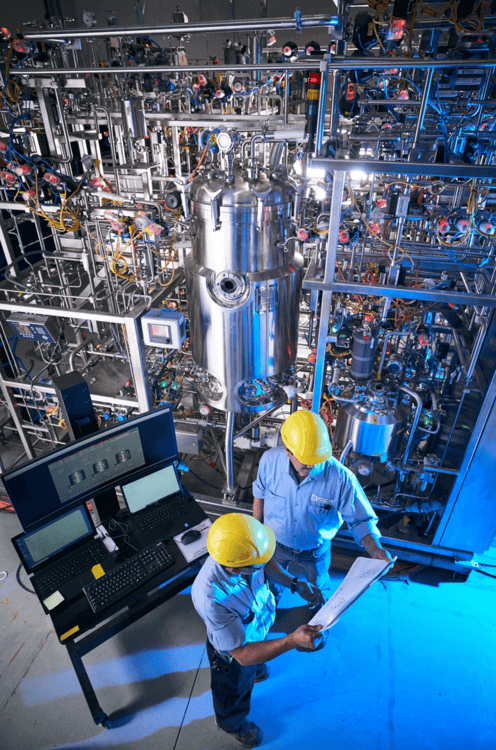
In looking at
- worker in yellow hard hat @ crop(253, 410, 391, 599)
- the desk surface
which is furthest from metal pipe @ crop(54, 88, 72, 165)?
the desk surface

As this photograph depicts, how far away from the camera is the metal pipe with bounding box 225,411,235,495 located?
3.23 meters

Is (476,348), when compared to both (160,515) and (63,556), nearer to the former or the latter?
(160,515)

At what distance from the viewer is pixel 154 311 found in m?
2.84

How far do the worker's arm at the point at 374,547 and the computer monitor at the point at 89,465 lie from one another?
120 centimetres

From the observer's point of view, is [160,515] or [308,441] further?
[160,515]

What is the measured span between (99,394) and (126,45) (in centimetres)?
488

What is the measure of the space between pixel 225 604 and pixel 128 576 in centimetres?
79

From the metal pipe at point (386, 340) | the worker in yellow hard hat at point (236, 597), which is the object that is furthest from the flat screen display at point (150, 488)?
the metal pipe at point (386, 340)

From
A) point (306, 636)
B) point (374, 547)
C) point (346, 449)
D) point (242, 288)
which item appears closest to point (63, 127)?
point (242, 288)

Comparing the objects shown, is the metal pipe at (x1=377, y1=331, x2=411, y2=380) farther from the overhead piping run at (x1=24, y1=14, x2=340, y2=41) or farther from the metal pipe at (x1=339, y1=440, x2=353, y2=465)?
the overhead piping run at (x1=24, y1=14, x2=340, y2=41)

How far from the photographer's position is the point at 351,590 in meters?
1.84

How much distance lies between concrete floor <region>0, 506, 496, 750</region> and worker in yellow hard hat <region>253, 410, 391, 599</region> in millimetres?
639

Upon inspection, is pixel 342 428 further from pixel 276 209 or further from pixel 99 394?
pixel 99 394

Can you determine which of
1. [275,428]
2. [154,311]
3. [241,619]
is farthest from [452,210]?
[241,619]
